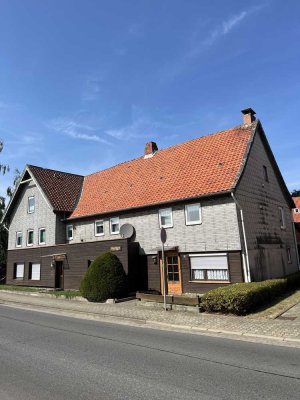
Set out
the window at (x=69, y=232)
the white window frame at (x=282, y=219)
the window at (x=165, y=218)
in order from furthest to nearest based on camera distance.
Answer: the window at (x=69, y=232), the white window frame at (x=282, y=219), the window at (x=165, y=218)

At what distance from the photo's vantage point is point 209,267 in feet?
59.5

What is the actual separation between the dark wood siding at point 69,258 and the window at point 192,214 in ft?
12.4

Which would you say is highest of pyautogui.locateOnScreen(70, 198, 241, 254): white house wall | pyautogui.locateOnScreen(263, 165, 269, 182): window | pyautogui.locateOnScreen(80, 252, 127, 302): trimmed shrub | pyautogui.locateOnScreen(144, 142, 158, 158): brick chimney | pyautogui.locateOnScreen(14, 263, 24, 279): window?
pyautogui.locateOnScreen(144, 142, 158, 158): brick chimney

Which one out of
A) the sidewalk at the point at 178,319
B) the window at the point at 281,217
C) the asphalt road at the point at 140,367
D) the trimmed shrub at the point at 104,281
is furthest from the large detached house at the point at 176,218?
the asphalt road at the point at 140,367

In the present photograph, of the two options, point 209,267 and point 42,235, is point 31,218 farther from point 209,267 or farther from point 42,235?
point 209,267

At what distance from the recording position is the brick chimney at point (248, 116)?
2161cm

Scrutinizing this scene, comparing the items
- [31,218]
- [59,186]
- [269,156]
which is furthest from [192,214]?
[31,218]

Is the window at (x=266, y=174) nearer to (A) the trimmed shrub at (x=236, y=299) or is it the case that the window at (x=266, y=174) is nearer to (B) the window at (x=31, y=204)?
(A) the trimmed shrub at (x=236, y=299)

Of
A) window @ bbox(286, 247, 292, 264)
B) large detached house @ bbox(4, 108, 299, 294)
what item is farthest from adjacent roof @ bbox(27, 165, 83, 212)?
window @ bbox(286, 247, 292, 264)

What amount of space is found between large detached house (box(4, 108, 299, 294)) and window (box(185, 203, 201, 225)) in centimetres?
5

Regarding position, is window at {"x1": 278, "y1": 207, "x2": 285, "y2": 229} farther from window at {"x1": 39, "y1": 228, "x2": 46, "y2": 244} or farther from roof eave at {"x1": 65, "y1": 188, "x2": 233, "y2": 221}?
window at {"x1": 39, "y1": 228, "x2": 46, "y2": 244}

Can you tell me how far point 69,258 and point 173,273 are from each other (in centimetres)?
764

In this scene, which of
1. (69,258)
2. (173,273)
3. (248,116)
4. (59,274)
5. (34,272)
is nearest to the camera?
(173,273)

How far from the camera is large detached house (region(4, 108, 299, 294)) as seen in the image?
712 inches
